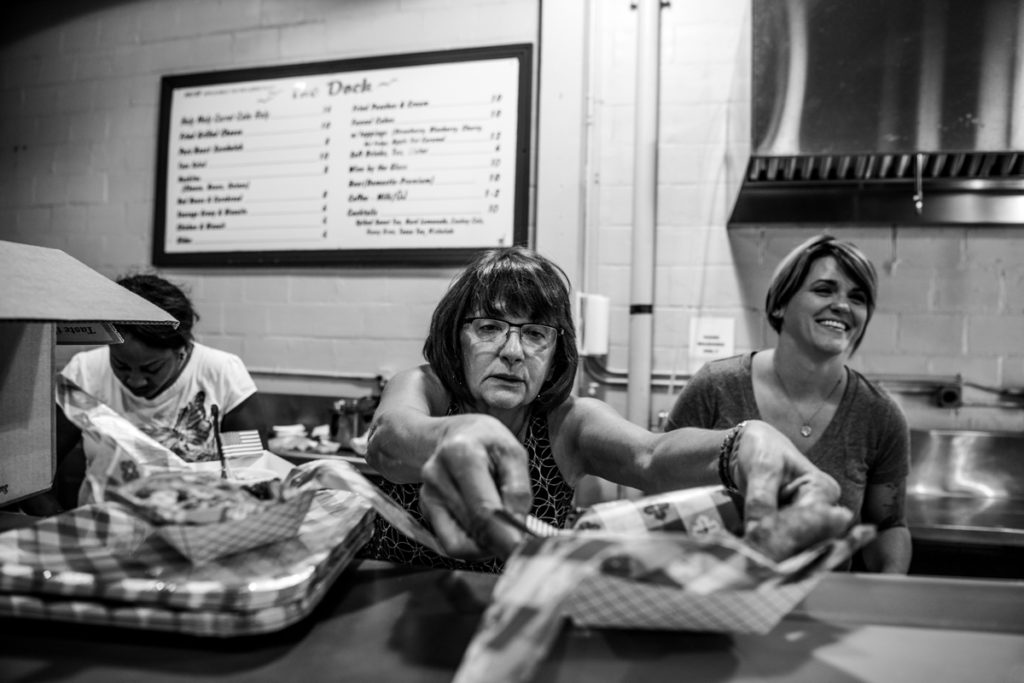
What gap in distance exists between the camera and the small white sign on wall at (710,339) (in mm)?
2426

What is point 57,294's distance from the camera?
27.3 inches

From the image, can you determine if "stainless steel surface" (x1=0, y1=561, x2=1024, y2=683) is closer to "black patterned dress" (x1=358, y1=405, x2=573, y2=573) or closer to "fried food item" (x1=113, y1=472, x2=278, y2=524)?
"fried food item" (x1=113, y1=472, x2=278, y2=524)

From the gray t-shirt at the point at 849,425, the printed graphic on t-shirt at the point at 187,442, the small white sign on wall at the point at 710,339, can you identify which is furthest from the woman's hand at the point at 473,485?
the small white sign on wall at the point at 710,339

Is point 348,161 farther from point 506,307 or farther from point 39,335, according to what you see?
point 39,335

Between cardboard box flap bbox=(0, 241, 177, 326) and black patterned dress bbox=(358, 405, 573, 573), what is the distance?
0.59 metres

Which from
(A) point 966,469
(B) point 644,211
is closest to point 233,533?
(B) point 644,211

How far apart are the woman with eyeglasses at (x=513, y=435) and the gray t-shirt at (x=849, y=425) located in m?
0.69

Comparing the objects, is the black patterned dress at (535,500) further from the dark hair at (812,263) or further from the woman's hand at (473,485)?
the dark hair at (812,263)

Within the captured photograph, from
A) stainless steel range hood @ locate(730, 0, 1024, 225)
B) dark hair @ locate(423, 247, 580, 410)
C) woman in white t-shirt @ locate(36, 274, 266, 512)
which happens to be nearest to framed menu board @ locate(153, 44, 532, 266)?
A: woman in white t-shirt @ locate(36, 274, 266, 512)

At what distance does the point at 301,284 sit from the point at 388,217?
0.53m

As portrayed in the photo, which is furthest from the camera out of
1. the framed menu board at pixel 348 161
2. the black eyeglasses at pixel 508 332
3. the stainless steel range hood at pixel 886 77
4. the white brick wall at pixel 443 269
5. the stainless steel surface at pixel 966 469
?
the framed menu board at pixel 348 161

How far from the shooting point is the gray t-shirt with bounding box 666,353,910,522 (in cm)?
168

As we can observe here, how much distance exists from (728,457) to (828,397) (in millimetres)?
1219

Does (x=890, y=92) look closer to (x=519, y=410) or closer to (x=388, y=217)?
(x=519, y=410)
